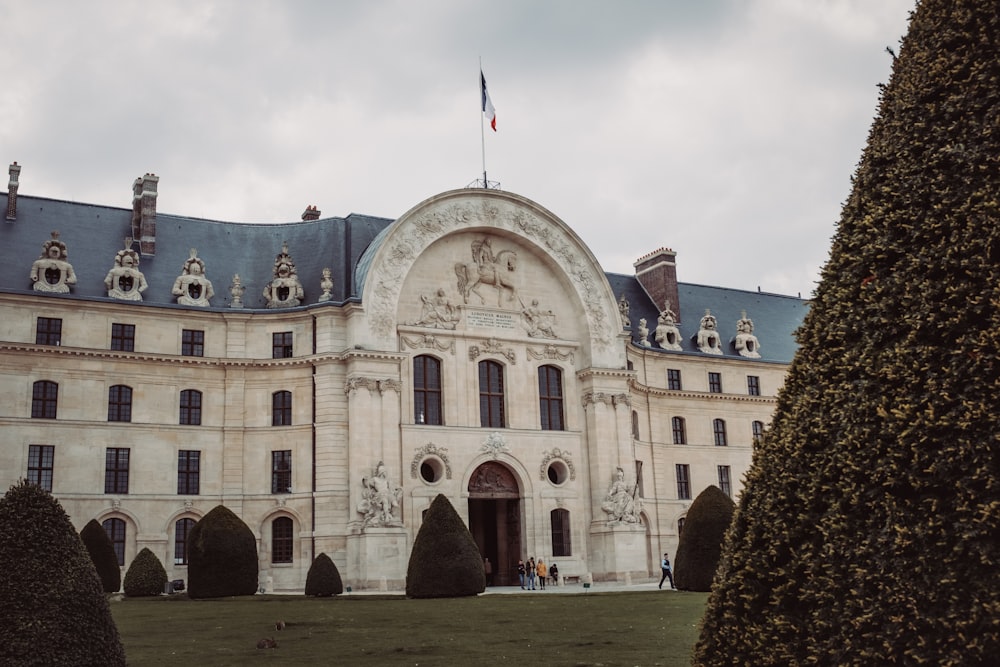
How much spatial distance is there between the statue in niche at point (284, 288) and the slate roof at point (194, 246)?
0.80 meters

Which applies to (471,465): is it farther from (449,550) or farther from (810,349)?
(810,349)

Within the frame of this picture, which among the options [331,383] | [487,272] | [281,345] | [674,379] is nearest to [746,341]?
[674,379]

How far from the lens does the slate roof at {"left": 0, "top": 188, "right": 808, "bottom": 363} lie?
44.8 metres

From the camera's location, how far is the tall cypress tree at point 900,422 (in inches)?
290

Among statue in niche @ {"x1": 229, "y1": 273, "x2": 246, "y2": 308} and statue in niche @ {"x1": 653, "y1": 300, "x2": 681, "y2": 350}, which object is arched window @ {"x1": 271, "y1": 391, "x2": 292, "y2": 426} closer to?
statue in niche @ {"x1": 229, "y1": 273, "x2": 246, "y2": 308}

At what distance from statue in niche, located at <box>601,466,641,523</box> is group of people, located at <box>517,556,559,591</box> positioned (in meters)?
3.62

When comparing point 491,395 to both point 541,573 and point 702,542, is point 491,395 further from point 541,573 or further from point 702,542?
point 702,542

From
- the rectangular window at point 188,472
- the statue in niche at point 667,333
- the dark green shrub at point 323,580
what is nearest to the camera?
the dark green shrub at point 323,580

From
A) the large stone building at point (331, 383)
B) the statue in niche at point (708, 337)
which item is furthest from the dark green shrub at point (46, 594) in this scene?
the statue in niche at point (708, 337)

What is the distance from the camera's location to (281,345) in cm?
4575

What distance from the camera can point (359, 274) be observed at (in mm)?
46594

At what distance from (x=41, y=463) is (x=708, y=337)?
35740 mm

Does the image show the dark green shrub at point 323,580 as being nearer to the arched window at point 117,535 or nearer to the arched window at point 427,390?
the arched window at point 117,535

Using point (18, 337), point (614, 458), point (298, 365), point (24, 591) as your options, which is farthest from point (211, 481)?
point (24, 591)
